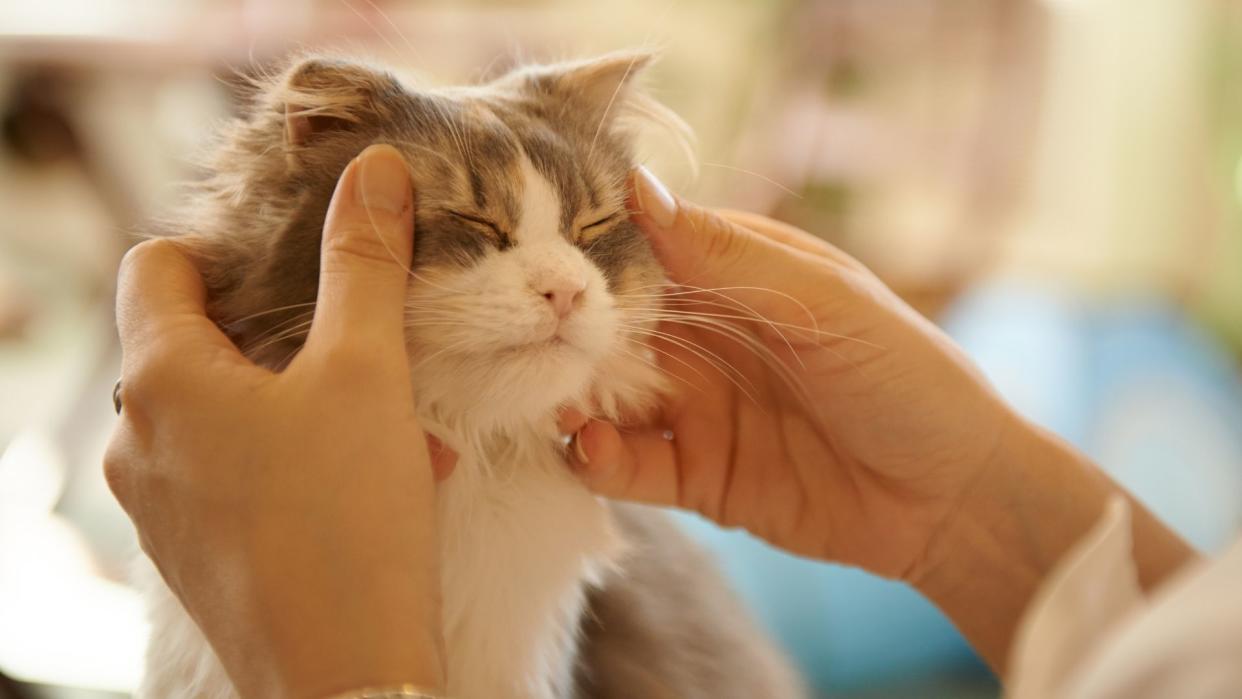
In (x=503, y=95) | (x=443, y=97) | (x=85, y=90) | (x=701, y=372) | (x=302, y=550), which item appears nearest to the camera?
(x=302, y=550)

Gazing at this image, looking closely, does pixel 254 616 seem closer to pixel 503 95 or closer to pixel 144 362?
pixel 144 362

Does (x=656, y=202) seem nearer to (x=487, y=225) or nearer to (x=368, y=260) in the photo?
(x=487, y=225)

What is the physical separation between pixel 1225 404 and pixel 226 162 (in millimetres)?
2921

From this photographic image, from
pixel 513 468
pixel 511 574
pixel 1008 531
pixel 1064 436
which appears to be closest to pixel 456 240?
pixel 513 468

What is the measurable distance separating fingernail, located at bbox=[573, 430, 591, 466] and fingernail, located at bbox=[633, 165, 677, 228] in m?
0.31

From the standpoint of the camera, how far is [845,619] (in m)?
2.16

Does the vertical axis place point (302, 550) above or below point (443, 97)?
below

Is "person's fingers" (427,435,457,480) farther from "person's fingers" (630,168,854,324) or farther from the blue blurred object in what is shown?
the blue blurred object

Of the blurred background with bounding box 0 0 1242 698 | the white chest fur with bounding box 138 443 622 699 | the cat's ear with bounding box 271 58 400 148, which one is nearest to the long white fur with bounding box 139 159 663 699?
the white chest fur with bounding box 138 443 622 699

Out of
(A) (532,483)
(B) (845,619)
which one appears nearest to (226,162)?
(A) (532,483)

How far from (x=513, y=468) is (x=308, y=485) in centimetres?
37

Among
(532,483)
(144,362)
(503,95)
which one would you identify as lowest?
(532,483)

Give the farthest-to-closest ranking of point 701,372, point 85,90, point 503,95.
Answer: point 85,90
point 701,372
point 503,95

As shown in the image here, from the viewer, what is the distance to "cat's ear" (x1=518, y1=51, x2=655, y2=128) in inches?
55.7
